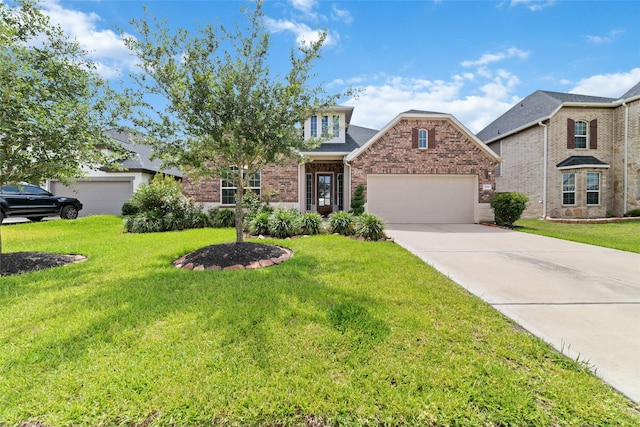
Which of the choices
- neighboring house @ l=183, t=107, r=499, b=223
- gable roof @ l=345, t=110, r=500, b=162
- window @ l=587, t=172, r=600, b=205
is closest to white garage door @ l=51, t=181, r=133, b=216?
neighboring house @ l=183, t=107, r=499, b=223

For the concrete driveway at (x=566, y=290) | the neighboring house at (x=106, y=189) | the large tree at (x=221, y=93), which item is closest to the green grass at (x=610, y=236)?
the concrete driveway at (x=566, y=290)

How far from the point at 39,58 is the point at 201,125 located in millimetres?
2986

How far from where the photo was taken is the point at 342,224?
9055 millimetres

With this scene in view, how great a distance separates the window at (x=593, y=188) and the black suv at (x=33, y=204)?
26381mm

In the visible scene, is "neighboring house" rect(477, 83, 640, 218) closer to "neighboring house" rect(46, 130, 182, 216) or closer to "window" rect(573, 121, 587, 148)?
"window" rect(573, 121, 587, 148)

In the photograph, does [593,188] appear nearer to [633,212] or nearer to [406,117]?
[633,212]

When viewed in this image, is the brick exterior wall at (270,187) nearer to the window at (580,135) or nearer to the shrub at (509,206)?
the shrub at (509,206)

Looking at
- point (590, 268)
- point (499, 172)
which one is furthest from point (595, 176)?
point (590, 268)

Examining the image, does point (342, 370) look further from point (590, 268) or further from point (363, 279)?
point (590, 268)

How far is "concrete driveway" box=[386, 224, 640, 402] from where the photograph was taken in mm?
2496

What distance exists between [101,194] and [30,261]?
40.1 ft

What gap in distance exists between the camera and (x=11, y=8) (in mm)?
4953

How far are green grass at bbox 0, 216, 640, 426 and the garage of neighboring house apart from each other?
925 cm

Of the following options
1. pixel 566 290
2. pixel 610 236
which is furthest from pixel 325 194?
pixel 566 290
